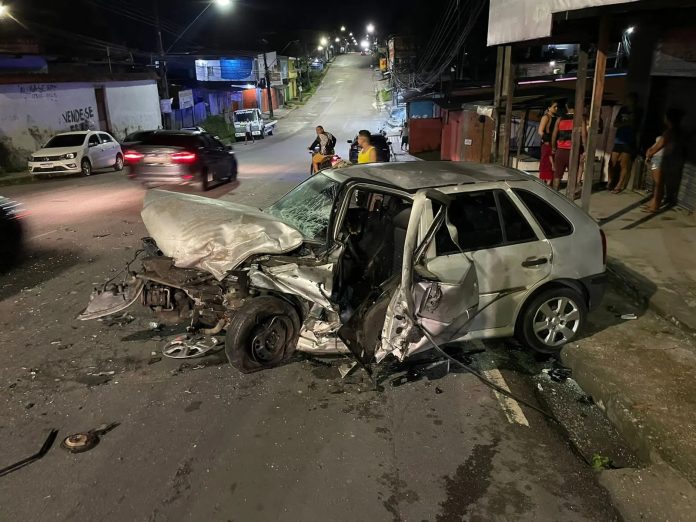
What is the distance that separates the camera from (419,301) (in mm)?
4098

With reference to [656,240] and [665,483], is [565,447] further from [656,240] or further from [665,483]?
[656,240]

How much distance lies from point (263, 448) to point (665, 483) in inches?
101

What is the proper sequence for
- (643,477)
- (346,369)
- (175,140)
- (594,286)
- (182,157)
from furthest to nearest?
(175,140)
(182,157)
(594,286)
(346,369)
(643,477)

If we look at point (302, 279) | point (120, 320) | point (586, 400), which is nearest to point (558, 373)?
point (586, 400)

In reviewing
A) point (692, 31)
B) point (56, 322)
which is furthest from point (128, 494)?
point (692, 31)

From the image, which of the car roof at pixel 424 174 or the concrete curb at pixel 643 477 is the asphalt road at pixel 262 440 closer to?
the concrete curb at pixel 643 477

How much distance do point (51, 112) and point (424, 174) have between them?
912 inches

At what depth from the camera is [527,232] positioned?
4773mm

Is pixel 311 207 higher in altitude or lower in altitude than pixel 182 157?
higher

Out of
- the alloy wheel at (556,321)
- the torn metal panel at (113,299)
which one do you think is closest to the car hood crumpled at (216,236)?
the torn metal panel at (113,299)

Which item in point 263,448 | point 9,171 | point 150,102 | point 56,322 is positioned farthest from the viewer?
point 150,102

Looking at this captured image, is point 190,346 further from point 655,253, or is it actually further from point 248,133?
point 248,133

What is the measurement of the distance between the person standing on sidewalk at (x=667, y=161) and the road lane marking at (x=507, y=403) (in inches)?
247

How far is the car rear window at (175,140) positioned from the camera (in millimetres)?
13633
